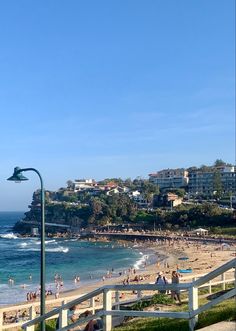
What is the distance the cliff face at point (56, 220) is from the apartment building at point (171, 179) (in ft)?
121

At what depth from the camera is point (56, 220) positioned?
447 feet

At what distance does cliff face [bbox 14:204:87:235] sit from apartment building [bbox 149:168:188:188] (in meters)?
36.7

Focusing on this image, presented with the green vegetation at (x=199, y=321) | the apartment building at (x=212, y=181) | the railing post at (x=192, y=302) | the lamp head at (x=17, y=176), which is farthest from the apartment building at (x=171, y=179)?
the railing post at (x=192, y=302)

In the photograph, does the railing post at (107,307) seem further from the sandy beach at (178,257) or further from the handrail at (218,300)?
the sandy beach at (178,257)

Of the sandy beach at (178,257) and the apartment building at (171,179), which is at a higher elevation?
the apartment building at (171,179)

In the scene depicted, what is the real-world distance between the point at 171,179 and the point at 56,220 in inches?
1661

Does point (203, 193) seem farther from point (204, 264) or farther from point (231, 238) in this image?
point (204, 264)

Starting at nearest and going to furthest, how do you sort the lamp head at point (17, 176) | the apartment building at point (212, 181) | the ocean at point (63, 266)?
1. the lamp head at point (17, 176)
2. the ocean at point (63, 266)
3. the apartment building at point (212, 181)

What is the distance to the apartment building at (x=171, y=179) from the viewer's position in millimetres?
152825

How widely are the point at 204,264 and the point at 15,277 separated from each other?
1980 centimetres

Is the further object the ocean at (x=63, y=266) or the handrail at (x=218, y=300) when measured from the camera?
the ocean at (x=63, y=266)

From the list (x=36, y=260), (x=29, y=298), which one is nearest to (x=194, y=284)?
Answer: (x=29, y=298)

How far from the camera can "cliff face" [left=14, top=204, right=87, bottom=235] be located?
12562 cm

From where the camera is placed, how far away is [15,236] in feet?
382
